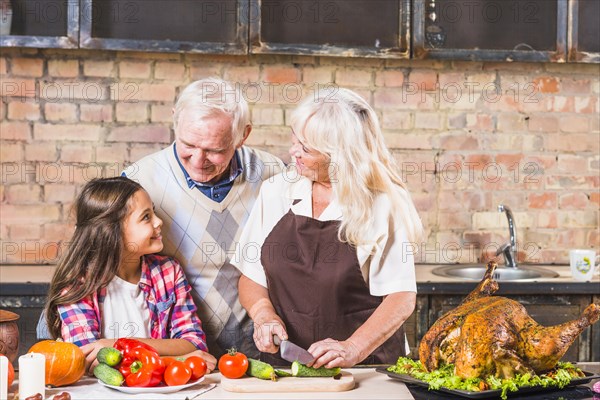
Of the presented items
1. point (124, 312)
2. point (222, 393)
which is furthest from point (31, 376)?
point (124, 312)

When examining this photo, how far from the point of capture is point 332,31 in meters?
4.15

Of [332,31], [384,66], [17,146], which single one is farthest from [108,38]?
[384,66]

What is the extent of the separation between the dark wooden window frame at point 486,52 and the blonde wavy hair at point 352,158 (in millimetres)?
1371

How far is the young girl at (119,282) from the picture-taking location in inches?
109

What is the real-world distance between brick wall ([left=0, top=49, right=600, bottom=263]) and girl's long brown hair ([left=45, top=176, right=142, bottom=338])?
4.20ft

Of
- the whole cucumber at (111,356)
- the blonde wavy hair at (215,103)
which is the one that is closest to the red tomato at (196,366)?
the whole cucumber at (111,356)

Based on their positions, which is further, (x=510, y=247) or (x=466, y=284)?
(x=510, y=247)

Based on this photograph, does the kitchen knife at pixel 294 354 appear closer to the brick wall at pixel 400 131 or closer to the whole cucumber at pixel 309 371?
the whole cucumber at pixel 309 371

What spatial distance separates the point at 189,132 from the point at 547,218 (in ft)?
7.38

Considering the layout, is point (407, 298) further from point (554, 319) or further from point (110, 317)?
point (554, 319)

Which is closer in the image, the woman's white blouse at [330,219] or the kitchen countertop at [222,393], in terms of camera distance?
the kitchen countertop at [222,393]

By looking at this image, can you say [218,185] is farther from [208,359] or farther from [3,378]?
[3,378]

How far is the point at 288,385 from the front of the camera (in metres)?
2.21

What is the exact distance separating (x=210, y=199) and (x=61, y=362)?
1.09m
